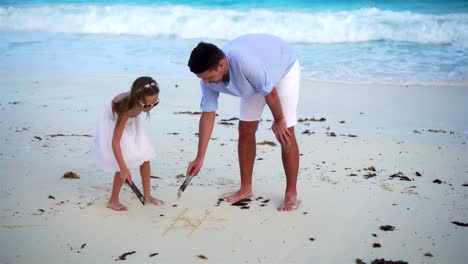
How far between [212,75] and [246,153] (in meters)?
0.87

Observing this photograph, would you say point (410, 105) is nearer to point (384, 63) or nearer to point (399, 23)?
point (384, 63)

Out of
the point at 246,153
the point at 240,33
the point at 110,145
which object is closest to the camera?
the point at 110,145

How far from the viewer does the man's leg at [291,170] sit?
3.71 meters

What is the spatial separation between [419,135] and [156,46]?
25.1 feet

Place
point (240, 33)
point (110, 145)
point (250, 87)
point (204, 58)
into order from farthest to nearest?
point (240, 33) < point (110, 145) < point (250, 87) < point (204, 58)

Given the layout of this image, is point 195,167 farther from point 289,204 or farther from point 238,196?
point 289,204

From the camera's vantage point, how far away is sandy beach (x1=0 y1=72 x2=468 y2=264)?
314 centimetres

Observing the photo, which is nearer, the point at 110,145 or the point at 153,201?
the point at 110,145

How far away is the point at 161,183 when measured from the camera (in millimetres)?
4234

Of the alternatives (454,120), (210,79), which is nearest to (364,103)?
(454,120)

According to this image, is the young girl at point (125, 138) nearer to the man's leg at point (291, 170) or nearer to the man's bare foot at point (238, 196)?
the man's bare foot at point (238, 196)

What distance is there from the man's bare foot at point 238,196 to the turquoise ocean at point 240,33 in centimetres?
498

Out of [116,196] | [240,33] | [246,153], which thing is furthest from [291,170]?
[240,33]

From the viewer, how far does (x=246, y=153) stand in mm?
3902
